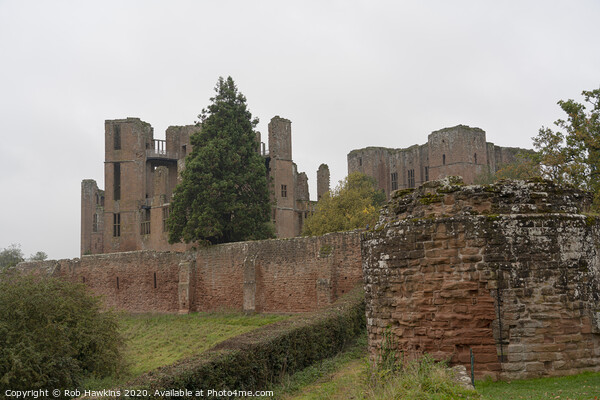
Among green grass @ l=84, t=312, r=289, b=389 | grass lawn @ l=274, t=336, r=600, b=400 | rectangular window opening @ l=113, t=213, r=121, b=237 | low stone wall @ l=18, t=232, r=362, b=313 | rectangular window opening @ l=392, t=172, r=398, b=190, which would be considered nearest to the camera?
grass lawn @ l=274, t=336, r=600, b=400

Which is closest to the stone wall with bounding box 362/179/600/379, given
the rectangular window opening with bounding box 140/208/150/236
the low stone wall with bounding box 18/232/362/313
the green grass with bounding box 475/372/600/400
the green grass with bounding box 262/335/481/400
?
the green grass with bounding box 475/372/600/400

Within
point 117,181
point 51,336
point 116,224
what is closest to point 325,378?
point 51,336

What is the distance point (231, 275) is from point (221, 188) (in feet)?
16.6

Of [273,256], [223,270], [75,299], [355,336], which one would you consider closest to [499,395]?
[355,336]

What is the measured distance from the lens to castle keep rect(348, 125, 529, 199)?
205 ft

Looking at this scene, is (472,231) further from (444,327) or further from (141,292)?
(141,292)

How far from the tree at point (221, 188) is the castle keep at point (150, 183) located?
1471cm

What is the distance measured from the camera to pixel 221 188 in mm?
29094

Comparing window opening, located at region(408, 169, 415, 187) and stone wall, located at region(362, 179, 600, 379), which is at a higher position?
window opening, located at region(408, 169, 415, 187)

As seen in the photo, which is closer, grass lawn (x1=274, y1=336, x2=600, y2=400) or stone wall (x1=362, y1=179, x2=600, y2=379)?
grass lawn (x1=274, y1=336, x2=600, y2=400)

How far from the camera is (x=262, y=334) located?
1230cm

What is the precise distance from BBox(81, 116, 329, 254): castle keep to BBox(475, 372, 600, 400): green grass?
38524 mm

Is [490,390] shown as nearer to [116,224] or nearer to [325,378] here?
[325,378]

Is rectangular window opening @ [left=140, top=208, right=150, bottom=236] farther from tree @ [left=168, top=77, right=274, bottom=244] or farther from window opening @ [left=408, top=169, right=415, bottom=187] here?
window opening @ [left=408, top=169, right=415, bottom=187]
